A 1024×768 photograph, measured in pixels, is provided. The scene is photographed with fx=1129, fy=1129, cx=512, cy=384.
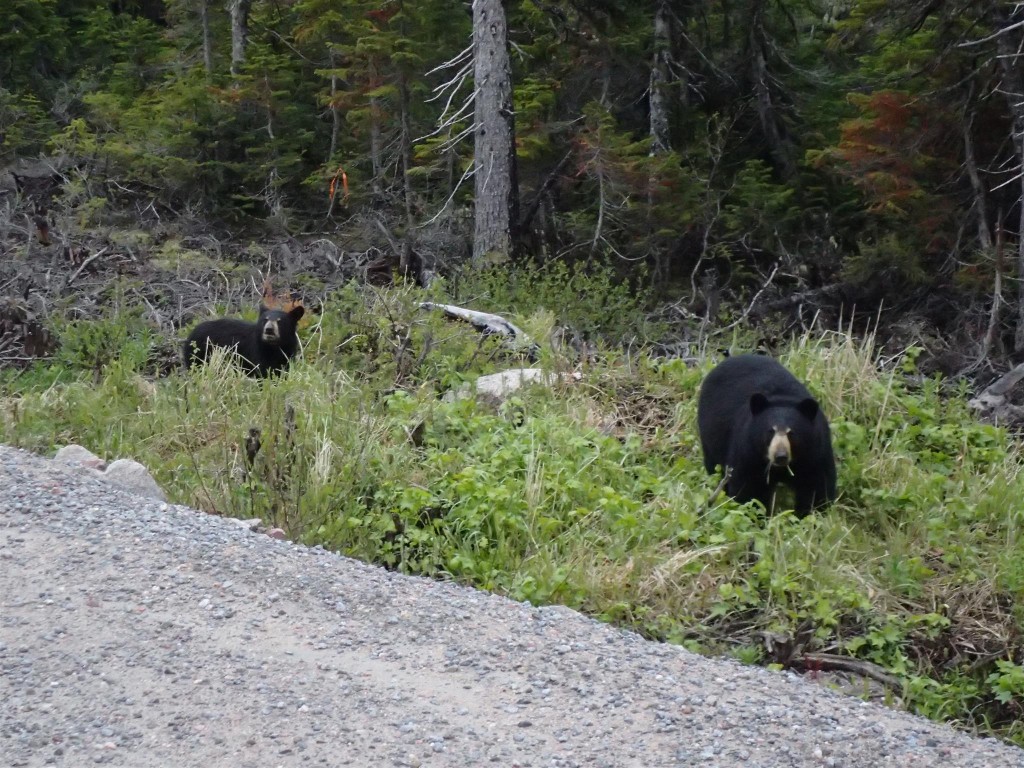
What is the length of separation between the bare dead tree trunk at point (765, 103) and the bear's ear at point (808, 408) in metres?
10.4

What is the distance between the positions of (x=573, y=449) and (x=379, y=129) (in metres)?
13.0

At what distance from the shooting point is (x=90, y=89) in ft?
73.2

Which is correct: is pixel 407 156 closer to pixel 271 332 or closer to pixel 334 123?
pixel 334 123

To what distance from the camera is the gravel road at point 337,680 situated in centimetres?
350

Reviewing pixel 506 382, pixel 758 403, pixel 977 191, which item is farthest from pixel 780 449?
pixel 977 191

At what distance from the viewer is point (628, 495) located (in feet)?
22.9

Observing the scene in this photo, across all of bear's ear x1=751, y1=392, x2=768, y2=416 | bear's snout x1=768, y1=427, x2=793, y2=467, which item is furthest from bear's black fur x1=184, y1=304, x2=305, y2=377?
bear's snout x1=768, y1=427, x2=793, y2=467

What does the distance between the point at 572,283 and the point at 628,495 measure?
650 centimetres

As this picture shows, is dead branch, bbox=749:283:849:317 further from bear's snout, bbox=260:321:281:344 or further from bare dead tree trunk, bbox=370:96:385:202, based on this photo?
bear's snout, bbox=260:321:281:344

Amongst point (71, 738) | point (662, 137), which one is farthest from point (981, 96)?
point (71, 738)

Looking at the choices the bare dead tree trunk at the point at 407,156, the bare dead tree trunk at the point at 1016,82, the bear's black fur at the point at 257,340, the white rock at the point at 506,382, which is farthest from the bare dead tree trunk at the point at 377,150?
the white rock at the point at 506,382

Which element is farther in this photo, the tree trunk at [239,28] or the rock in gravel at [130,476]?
the tree trunk at [239,28]

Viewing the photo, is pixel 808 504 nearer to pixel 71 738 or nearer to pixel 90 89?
pixel 71 738

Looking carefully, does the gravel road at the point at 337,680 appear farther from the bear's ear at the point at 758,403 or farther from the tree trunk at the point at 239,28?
the tree trunk at the point at 239,28
